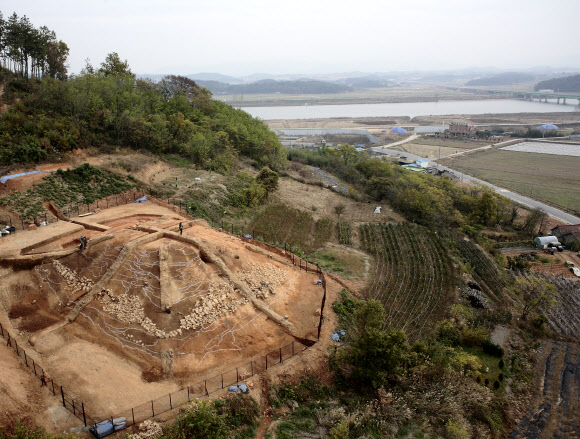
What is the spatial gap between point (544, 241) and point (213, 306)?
3825cm

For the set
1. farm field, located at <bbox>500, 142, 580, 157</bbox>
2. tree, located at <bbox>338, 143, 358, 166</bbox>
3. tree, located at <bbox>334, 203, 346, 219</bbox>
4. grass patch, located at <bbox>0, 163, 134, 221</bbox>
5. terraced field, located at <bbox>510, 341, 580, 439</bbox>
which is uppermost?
farm field, located at <bbox>500, 142, 580, 157</bbox>

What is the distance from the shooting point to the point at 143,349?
21.0m

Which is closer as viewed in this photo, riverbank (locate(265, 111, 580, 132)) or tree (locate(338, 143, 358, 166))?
tree (locate(338, 143, 358, 166))

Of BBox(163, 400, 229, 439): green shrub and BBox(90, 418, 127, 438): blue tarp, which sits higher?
BBox(163, 400, 229, 439): green shrub

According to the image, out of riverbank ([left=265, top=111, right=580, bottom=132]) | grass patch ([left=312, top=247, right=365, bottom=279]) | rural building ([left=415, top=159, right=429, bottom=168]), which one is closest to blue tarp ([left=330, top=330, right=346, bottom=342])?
grass patch ([left=312, top=247, right=365, bottom=279])

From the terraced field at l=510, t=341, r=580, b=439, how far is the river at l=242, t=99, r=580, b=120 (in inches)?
4816

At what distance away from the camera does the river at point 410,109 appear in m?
152

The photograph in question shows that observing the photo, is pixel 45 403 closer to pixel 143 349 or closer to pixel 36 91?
pixel 143 349

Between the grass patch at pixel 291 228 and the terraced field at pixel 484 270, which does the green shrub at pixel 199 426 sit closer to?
the grass patch at pixel 291 228

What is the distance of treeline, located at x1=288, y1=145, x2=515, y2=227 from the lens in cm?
4878

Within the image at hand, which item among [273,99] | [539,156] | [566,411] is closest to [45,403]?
[566,411]

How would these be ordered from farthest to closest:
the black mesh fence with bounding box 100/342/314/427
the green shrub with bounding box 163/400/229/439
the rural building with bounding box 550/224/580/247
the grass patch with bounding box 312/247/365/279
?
the rural building with bounding box 550/224/580/247 < the grass patch with bounding box 312/247/365/279 < the black mesh fence with bounding box 100/342/314/427 < the green shrub with bounding box 163/400/229/439

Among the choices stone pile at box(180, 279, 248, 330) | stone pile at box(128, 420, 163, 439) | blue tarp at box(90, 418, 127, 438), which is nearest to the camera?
blue tarp at box(90, 418, 127, 438)

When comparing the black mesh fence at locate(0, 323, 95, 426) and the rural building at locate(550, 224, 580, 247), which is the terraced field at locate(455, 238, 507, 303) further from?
the black mesh fence at locate(0, 323, 95, 426)
